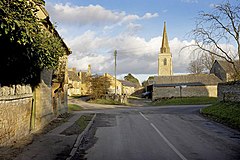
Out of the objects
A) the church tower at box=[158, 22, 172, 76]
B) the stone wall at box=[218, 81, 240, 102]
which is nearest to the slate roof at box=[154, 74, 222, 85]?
the church tower at box=[158, 22, 172, 76]

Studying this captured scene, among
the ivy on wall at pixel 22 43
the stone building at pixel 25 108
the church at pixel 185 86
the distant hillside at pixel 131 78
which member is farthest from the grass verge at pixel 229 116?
the distant hillside at pixel 131 78

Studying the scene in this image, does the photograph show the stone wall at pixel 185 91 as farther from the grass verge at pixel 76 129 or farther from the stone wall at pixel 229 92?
the grass verge at pixel 76 129

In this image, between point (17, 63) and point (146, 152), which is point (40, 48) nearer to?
point (17, 63)

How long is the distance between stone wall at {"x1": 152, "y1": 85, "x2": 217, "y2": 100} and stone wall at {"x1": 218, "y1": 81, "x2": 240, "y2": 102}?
3228 cm

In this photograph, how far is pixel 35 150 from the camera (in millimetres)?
9562

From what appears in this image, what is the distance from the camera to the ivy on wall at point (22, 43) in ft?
19.7

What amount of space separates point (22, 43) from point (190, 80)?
59915 mm

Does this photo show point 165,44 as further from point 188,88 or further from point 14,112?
point 14,112

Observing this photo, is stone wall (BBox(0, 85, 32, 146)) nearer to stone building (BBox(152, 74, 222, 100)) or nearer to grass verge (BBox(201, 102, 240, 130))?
grass verge (BBox(201, 102, 240, 130))

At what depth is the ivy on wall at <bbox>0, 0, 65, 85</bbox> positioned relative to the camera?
6020mm

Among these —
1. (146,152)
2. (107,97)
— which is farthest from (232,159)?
(107,97)

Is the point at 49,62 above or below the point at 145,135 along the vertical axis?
above

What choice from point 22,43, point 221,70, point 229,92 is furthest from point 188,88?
point 22,43

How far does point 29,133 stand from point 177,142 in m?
6.04
